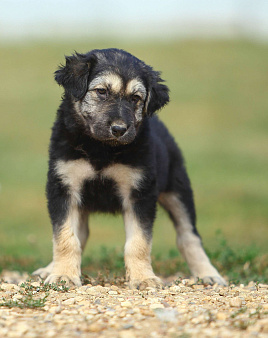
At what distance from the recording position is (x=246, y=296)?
4.50 m

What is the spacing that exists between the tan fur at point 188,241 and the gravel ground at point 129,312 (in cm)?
141

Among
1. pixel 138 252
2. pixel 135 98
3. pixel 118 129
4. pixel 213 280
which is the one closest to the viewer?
pixel 118 129

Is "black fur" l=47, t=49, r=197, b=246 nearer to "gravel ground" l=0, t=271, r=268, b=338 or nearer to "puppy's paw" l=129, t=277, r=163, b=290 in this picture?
"puppy's paw" l=129, t=277, r=163, b=290

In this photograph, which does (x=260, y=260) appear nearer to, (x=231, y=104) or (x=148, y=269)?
(x=148, y=269)

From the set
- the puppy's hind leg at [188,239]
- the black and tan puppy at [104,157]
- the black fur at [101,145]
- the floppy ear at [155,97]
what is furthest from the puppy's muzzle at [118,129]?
the puppy's hind leg at [188,239]

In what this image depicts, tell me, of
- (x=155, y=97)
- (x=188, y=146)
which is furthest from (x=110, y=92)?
(x=188, y=146)

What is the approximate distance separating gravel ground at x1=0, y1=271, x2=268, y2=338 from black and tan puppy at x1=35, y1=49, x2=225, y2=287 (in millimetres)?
545

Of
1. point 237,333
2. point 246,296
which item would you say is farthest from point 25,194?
point 237,333

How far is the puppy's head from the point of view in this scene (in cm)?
525

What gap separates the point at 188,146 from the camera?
72.0 feet

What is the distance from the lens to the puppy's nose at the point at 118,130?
16.9 ft

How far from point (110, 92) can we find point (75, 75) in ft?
1.45

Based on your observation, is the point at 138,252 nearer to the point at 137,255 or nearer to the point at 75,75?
the point at 137,255

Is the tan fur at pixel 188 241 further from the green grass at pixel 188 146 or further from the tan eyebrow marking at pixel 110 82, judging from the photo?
the tan eyebrow marking at pixel 110 82
